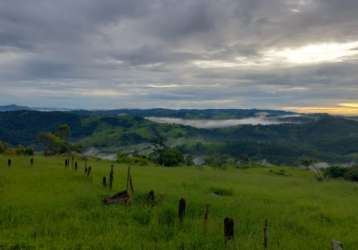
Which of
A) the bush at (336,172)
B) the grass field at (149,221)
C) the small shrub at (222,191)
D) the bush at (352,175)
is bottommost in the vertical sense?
the bush at (336,172)

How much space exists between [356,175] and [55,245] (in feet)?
289

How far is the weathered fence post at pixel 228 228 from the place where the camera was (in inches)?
577

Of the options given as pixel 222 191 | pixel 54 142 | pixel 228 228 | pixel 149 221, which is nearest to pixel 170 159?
pixel 54 142

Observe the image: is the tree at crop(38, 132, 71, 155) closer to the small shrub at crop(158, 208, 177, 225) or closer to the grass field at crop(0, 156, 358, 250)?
the grass field at crop(0, 156, 358, 250)

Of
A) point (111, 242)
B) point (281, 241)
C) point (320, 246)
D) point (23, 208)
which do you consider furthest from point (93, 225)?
point (320, 246)

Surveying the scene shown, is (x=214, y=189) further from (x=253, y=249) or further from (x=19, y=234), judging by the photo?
(x=19, y=234)

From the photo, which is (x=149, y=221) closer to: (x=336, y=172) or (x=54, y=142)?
(x=336, y=172)

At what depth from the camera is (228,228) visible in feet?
49.0

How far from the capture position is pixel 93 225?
1730cm

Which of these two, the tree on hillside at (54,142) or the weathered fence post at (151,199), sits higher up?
the weathered fence post at (151,199)

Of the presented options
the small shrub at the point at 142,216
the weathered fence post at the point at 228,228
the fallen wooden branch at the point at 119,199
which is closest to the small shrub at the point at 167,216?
the small shrub at the point at 142,216

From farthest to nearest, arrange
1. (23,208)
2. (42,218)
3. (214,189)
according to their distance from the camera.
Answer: (214,189) → (23,208) → (42,218)

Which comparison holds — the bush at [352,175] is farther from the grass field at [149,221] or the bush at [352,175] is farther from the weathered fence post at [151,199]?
the weathered fence post at [151,199]

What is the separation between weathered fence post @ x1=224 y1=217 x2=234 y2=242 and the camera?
14.7 metres
